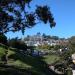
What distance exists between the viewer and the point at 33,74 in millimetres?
18250

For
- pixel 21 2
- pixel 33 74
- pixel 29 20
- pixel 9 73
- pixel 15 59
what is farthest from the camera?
pixel 15 59

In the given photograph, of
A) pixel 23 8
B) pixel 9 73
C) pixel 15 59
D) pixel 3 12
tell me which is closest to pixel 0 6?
pixel 3 12

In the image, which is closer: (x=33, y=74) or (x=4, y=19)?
(x=4, y=19)

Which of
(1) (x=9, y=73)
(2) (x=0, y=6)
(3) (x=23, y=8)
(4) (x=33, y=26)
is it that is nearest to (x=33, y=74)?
(1) (x=9, y=73)

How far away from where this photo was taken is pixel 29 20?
47.7ft

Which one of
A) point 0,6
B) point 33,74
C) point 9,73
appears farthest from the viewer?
point 33,74

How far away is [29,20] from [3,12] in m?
1.64

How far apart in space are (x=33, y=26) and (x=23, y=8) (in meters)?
1.15

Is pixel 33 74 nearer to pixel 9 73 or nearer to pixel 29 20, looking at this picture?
pixel 9 73

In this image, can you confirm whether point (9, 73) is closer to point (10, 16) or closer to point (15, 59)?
point (10, 16)

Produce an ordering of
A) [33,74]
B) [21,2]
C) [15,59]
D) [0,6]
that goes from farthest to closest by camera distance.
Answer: [15,59] < [33,74] < [21,2] < [0,6]

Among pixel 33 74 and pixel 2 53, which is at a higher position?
pixel 2 53

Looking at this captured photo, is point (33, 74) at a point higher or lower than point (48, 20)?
lower

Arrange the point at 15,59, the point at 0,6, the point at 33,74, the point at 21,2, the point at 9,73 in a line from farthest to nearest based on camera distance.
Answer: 1. the point at 15,59
2. the point at 33,74
3. the point at 9,73
4. the point at 21,2
5. the point at 0,6
